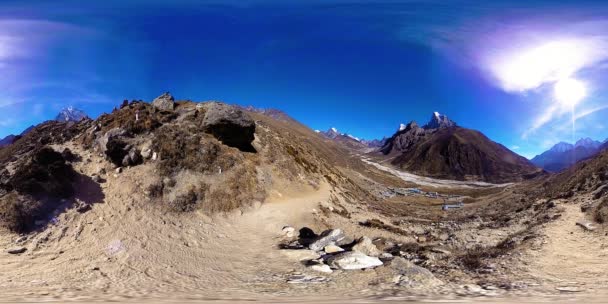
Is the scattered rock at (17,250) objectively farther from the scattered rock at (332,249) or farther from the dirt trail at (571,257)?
the dirt trail at (571,257)

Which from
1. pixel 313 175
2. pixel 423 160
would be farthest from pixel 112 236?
pixel 423 160

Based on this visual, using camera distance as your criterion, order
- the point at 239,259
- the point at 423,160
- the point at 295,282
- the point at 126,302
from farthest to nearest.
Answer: the point at 423,160, the point at 239,259, the point at 295,282, the point at 126,302

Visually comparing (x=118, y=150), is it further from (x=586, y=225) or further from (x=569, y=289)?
(x=586, y=225)

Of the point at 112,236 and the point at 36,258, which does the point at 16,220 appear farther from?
the point at 112,236

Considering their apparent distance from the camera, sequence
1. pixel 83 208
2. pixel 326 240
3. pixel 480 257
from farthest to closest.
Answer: pixel 83 208, pixel 326 240, pixel 480 257

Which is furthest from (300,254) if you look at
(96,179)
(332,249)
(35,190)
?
(35,190)

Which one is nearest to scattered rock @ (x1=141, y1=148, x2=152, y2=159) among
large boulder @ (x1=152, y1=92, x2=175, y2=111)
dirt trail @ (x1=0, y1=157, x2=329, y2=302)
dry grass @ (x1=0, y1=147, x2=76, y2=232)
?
dirt trail @ (x1=0, y1=157, x2=329, y2=302)
